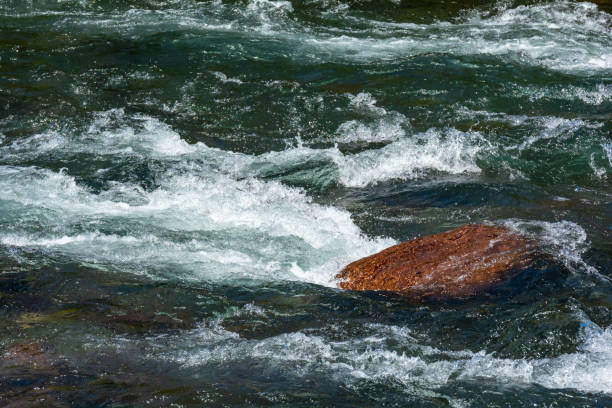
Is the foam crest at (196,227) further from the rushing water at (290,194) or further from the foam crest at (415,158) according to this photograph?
the foam crest at (415,158)

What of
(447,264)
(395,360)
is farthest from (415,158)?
(395,360)

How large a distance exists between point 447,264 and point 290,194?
2090mm

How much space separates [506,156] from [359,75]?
110 inches

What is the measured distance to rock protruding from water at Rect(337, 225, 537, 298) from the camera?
4891mm

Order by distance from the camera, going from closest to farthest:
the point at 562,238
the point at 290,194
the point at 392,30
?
the point at 562,238 < the point at 290,194 < the point at 392,30

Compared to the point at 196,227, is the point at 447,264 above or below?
above

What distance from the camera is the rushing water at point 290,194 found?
390cm

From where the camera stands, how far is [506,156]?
723cm

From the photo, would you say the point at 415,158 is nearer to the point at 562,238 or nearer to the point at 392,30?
the point at 562,238

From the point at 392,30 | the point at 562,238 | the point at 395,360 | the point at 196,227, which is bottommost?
the point at 196,227

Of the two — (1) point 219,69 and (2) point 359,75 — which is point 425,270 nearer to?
(2) point 359,75

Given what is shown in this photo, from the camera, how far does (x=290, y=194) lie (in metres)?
6.74

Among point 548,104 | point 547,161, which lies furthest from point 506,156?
point 548,104

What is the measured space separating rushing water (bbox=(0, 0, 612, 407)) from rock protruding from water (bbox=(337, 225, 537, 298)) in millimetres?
173
